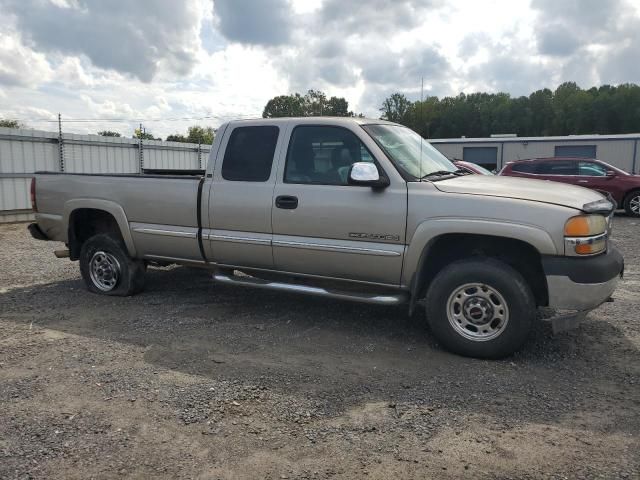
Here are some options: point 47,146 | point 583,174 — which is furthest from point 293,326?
point 583,174

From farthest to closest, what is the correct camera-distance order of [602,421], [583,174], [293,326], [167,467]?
[583,174] → [293,326] → [602,421] → [167,467]

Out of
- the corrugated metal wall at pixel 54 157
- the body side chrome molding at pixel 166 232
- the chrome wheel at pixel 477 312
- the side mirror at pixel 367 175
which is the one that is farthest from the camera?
the corrugated metal wall at pixel 54 157

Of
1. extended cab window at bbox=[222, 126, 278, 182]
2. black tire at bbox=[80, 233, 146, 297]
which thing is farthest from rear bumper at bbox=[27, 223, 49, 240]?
extended cab window at bbox=[222, 126, 278, 182]

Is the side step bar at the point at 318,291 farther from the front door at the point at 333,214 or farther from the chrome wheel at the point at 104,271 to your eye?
the chrome wheel at the point at 104,271

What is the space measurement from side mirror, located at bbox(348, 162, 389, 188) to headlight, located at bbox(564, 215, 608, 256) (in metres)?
1.42

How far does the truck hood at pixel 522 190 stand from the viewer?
4.09 m

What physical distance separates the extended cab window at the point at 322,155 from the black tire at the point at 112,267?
2341 millimetres

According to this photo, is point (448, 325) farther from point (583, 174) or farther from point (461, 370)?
point (583, 174)

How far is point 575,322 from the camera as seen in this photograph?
13.4ft

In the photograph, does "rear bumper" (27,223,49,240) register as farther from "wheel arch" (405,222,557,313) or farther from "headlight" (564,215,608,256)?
"headlight" (564,215,608,256)

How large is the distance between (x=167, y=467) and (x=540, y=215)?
300 centimetres

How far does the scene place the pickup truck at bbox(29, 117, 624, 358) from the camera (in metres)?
4.03

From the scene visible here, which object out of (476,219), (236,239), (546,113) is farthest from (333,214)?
(546,113)

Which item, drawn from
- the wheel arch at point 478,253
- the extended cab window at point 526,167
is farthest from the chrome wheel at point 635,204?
the wheel arch at point 478,253
